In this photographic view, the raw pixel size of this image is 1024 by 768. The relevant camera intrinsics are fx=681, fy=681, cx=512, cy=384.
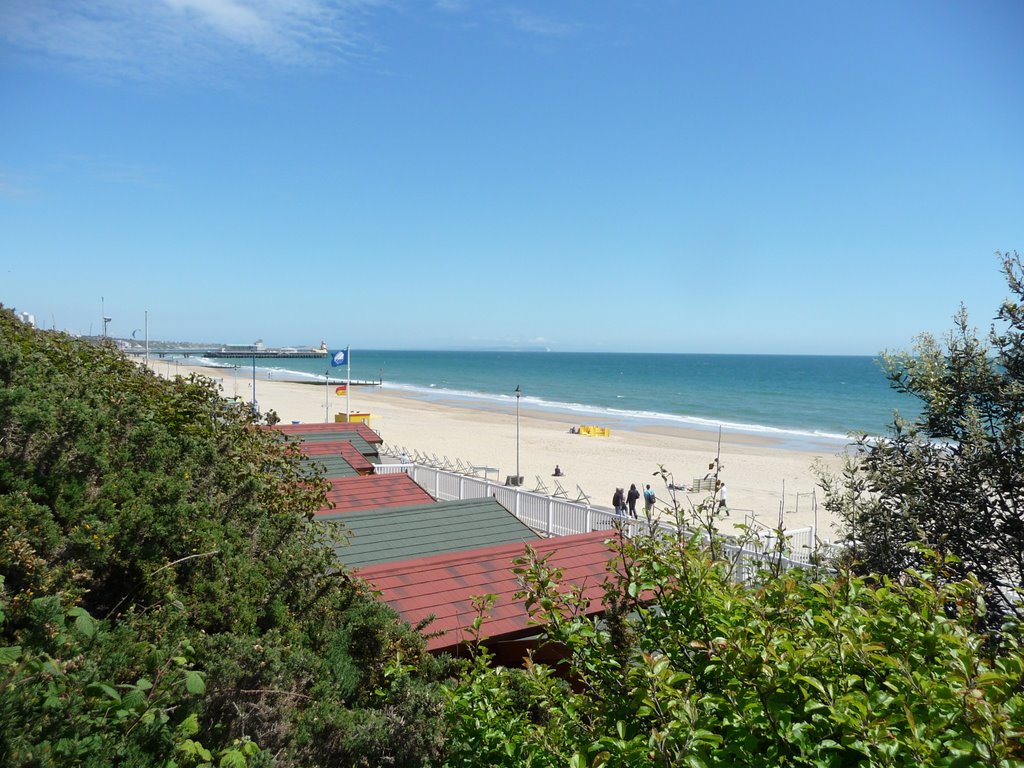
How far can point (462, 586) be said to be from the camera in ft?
20.4

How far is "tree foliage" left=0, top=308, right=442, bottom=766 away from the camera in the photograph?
9.12 ft

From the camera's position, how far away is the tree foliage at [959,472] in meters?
4.71

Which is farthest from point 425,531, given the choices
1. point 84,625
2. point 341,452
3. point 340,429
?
point 340,429

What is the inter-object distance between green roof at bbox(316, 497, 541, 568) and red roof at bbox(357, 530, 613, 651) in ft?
4.06

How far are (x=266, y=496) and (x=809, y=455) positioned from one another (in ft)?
125

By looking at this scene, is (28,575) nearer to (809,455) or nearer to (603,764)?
(603,764)

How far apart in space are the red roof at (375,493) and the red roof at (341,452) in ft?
6.69

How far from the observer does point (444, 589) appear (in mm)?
6141

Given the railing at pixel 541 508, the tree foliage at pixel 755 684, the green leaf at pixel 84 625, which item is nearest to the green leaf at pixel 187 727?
the green leaf at pixel 84 625

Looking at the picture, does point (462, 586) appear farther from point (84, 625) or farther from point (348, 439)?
point (348, 439)

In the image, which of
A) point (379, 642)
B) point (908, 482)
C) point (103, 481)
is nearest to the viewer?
point (379, 642)

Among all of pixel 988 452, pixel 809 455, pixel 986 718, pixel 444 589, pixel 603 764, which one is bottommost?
pixel 809 455

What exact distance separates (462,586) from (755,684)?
4.27m

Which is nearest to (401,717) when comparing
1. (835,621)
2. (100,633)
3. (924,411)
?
(100,633)
